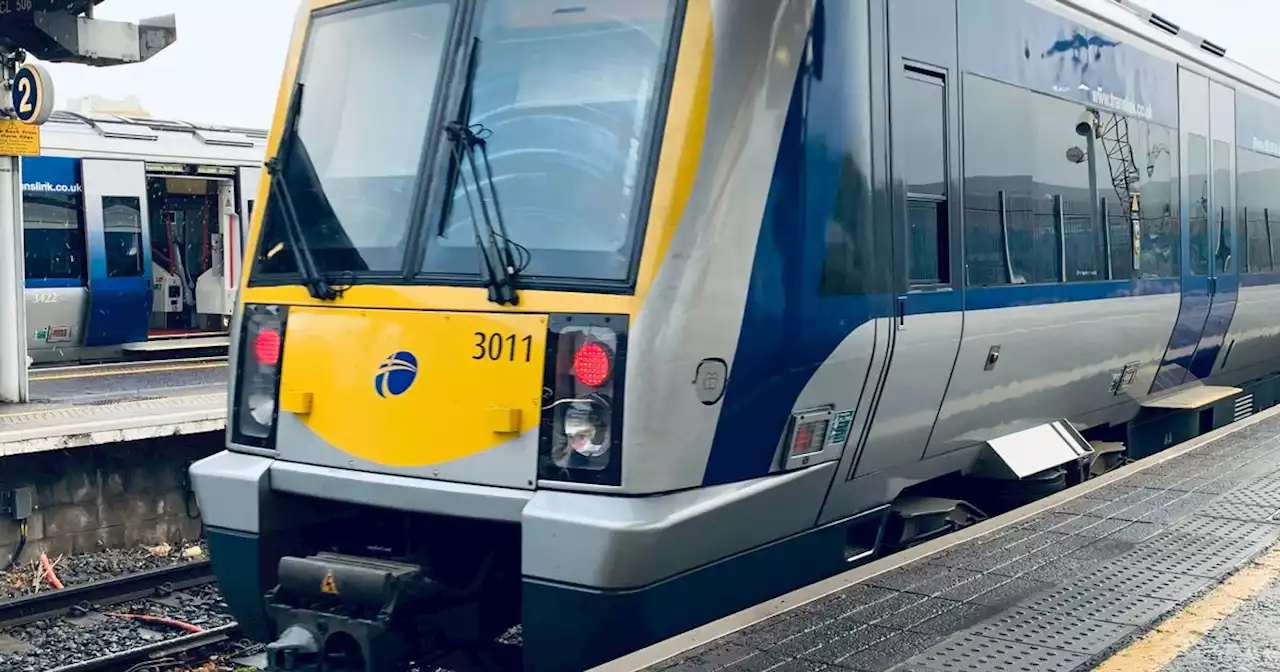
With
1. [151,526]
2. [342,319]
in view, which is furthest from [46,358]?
[342,319]

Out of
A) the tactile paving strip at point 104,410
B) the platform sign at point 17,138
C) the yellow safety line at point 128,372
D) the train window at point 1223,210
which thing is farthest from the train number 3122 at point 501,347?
the yellow safety line at point 128,372

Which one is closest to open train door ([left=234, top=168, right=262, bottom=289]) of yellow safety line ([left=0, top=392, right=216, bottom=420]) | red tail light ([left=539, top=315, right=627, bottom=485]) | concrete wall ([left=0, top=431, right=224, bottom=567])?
yellow safety line ([left=0, top=392, right=216, bottom=420])

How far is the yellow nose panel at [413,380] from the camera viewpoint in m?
4.04

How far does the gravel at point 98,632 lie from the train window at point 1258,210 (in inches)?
317

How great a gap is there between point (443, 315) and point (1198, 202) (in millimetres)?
6474

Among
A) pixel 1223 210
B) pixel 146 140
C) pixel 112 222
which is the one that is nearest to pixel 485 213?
pixel 1223 210

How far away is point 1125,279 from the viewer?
725 centimetres

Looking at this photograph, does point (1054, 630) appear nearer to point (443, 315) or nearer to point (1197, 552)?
point (1197, 552)

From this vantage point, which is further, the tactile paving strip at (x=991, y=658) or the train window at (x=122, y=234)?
the train window at (x=122, y=234)

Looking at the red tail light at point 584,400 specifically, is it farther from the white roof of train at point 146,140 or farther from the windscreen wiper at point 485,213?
the white roof of train at point 146,140

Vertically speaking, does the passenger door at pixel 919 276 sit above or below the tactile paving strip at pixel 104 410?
above

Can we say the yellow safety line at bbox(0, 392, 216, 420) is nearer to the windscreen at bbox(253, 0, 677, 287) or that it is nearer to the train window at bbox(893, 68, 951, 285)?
the windscreen at bbox(253, 0, 677, 287)

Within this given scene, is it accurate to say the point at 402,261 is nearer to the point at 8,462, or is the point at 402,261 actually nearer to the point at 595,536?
the point at 595,536

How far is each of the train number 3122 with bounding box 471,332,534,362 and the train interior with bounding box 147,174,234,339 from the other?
580 inches
